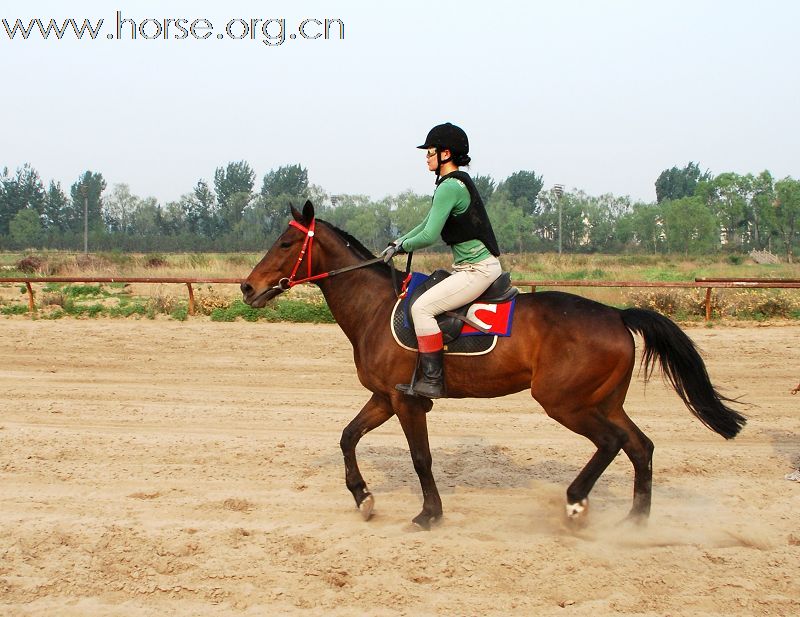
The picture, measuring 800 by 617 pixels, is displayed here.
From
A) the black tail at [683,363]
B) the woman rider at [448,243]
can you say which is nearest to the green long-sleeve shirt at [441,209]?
the woman rider at [448,243]

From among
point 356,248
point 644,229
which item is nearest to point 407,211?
point 644,229

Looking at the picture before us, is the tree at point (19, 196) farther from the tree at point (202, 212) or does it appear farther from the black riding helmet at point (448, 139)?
the black riding helmet at point (448, 139)

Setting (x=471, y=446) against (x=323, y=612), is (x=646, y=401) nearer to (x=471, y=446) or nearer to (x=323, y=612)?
(x=471, y=446)

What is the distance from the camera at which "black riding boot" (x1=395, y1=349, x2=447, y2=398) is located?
564 centimetres

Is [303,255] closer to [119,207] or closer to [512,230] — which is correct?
[512,230]

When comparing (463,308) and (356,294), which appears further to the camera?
(356,294)

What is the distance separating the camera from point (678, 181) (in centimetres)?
9956

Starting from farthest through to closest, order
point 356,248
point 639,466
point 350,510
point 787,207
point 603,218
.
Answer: point 603,218
point 787,207
point 356,248
point 350,510
point 639,466

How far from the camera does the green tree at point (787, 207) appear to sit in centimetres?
5900

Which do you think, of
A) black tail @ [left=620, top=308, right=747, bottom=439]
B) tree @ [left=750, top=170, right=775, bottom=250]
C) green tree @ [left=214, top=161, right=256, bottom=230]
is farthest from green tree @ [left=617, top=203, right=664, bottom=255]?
black tail @ [left=620, top=308, right=747, bottom=439]

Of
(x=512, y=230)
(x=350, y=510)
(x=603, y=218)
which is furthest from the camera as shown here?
(x=603, y=218)

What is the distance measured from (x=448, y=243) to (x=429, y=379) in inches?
38.9

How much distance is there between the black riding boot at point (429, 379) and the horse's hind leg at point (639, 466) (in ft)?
4.33

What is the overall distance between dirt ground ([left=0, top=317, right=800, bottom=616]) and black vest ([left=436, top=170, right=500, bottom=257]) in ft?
6.81
